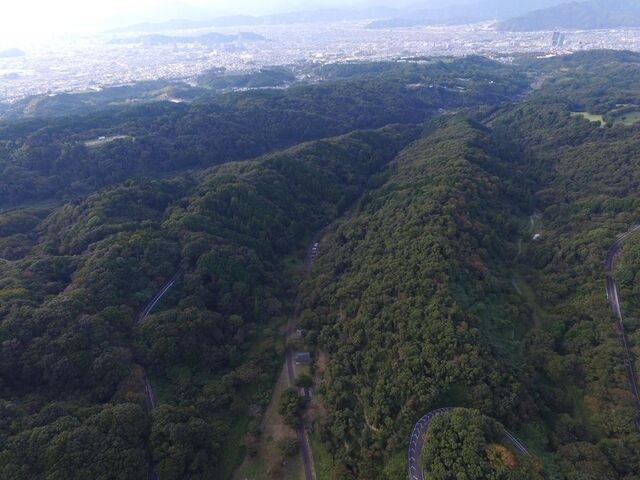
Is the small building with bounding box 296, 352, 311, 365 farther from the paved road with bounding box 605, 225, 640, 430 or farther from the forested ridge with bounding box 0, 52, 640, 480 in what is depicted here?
the paved road with bounding box 605, 225, 640, 430

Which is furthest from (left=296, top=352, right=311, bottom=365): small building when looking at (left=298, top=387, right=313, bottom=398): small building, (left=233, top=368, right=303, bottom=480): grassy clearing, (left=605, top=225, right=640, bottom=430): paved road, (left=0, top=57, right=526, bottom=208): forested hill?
(left=0, top=57, right=526, bottom=208): forested hill

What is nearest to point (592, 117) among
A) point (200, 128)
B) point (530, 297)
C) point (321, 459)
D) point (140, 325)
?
point (530, 297)

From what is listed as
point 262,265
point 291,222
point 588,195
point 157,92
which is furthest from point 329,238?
point 157,92

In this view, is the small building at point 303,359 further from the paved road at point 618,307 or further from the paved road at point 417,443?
the paved road at point 618,307

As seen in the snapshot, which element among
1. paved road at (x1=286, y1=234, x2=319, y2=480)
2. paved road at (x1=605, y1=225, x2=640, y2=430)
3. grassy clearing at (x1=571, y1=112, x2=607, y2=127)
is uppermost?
grassy clearing at (x1=571, y1=112, x2=607, y2=127)

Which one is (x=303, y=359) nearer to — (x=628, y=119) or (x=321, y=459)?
(x=321, y=459)

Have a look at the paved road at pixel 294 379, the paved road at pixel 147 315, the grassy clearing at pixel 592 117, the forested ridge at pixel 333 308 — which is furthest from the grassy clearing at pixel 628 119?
the paved road at pixel 147 315

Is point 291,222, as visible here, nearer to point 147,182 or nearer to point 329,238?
point 329,238
